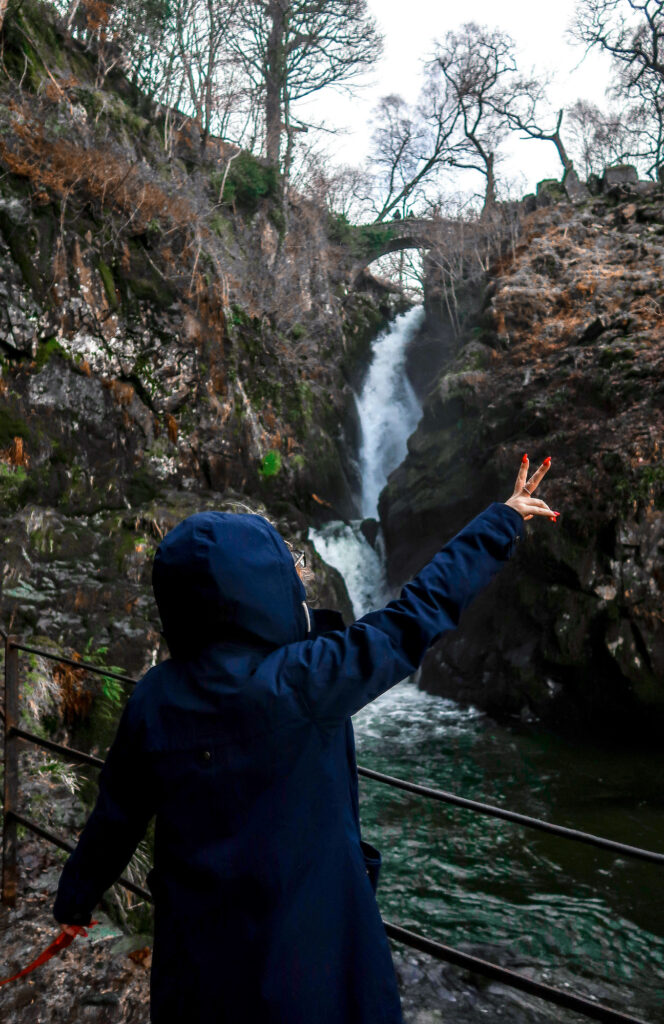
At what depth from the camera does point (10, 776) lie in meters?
2.95

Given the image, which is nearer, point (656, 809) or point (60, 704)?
point (60, 704)

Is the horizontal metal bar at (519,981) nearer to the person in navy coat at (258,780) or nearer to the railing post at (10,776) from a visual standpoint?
the person in navy coat at (258,780)

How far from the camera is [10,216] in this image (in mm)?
8328

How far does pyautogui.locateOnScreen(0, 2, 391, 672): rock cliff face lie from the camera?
25.4 ft

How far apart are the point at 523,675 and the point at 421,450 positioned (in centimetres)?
585

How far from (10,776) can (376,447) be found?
1603 cm

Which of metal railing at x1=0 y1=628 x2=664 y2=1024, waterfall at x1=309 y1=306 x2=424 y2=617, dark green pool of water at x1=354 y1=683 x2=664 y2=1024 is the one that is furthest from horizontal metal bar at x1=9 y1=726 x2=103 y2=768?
waterfall at x1=309 y1=306 x2=424 y2=617

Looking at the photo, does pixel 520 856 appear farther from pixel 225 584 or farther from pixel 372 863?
pixel 225 584

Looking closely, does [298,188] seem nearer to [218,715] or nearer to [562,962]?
[562,962]

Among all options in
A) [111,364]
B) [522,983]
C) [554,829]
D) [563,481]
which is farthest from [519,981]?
[111,364]

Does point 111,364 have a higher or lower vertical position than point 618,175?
lower

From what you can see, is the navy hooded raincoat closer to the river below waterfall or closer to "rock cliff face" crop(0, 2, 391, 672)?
the river below waterfall

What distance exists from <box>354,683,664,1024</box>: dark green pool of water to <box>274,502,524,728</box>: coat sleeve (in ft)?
14.3

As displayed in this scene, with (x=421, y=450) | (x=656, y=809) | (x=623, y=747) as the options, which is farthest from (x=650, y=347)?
(x=656, y=809)
